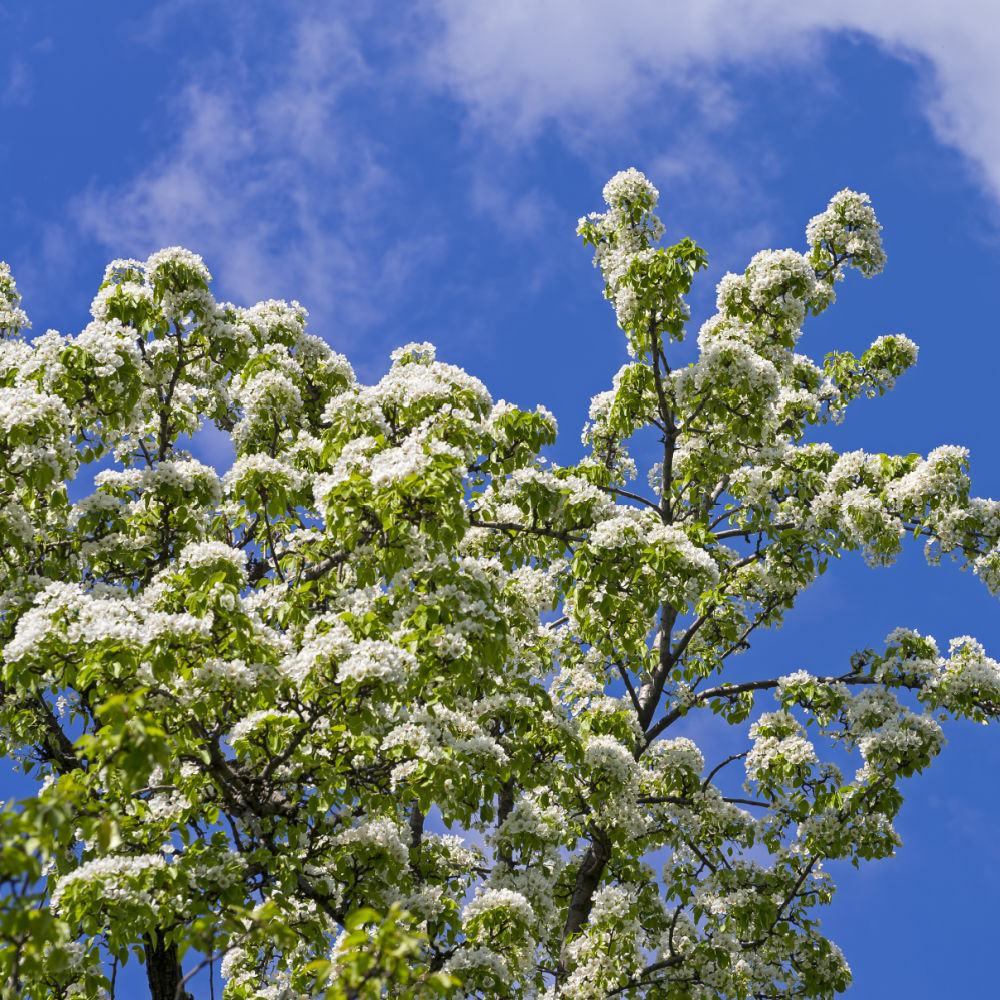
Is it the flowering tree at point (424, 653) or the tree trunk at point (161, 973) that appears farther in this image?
the tree trunk at point (161, 973)

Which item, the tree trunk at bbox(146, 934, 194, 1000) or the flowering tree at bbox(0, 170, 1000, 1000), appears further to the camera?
the tree trunk at bbox(146, 934, 194, 1000)

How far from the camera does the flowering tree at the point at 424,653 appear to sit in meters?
9.30

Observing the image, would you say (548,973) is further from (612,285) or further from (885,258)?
(885,258)

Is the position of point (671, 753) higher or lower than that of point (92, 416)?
lower

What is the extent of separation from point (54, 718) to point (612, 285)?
33.9 feet

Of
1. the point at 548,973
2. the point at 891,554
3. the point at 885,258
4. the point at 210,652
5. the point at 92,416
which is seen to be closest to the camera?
the point at 210,652

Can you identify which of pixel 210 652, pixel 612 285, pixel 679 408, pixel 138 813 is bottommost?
pixel 138 813

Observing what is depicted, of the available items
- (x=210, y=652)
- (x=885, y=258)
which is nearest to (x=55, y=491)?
(x=210, y=652)

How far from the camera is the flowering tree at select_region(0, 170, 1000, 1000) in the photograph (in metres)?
9.30

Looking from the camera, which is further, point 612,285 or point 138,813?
point 612,285

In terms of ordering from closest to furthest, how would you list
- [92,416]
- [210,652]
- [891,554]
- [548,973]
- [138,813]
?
[210,652], [138,813], [92,416], [548,973], [891,554]

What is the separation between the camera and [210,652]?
945cm

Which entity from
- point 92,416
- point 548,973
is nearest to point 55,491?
point 92,416

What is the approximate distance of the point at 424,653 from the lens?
9.96 metres
